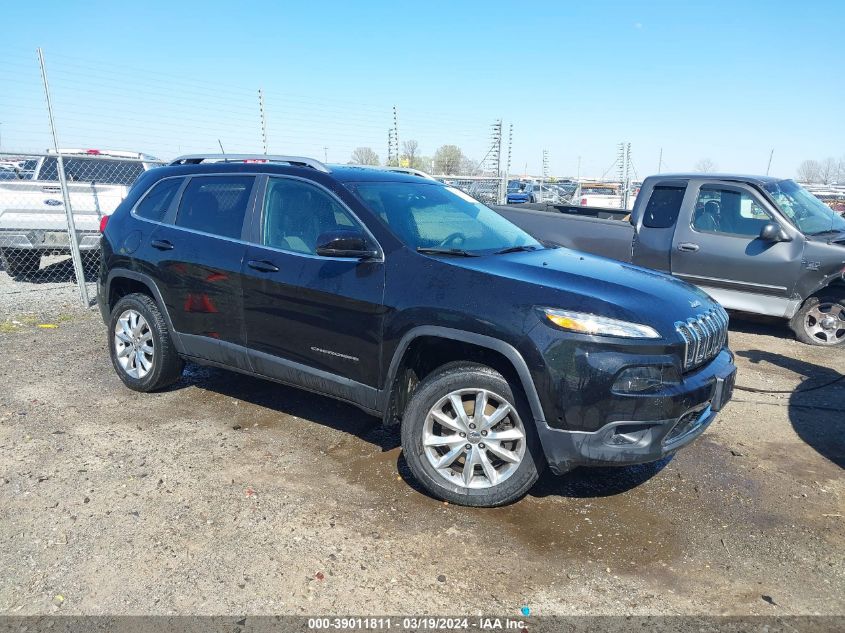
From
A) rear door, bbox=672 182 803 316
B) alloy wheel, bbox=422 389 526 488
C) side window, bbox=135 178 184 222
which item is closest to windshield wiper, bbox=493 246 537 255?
alloy wheel, bbox=422 389 526 488

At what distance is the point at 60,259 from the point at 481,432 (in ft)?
35.5

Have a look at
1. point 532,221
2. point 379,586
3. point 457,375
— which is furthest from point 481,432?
point 532,221

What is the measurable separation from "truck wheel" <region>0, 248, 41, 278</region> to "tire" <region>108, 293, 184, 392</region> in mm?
5300

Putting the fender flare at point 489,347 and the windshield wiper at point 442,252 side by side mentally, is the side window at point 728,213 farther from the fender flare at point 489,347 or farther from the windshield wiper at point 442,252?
the fender flare at point 489,347

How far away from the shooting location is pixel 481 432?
3.27 metres

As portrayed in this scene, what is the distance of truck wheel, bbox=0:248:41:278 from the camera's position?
30.1ft

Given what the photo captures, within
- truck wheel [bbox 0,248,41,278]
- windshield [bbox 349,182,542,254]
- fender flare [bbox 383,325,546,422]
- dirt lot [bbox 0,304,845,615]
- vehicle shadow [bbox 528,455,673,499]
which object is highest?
windshield [bbox 349,182,542,254]

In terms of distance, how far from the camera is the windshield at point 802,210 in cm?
697

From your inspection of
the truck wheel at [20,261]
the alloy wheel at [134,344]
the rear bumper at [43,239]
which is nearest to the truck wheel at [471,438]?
the alloy wheel at [134,344]

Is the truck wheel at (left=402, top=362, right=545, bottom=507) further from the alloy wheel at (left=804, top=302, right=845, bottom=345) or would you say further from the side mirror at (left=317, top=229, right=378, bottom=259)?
the alloy wheel at (left=804, top=302, right=845, bottom=345)

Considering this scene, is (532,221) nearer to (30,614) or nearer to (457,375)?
(457,375)

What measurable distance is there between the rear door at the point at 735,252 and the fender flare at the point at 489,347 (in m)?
4.91

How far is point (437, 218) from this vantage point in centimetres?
411

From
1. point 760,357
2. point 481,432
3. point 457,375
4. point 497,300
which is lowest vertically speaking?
point 760,357
